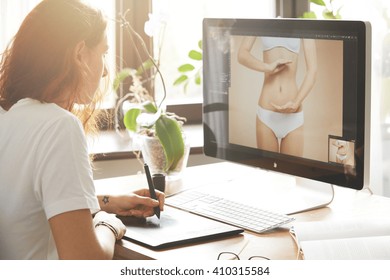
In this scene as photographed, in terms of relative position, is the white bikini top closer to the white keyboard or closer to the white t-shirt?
the white keyboard

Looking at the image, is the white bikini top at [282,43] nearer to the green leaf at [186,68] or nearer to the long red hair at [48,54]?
the long red hair at [48,54]

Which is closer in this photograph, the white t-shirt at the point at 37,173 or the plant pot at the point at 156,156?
the white t-shirt at the point at 37,173

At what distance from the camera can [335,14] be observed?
2648 millimetres

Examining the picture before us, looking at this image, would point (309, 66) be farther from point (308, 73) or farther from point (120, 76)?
point (120, 76)

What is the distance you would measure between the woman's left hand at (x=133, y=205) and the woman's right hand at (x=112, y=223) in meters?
0.08

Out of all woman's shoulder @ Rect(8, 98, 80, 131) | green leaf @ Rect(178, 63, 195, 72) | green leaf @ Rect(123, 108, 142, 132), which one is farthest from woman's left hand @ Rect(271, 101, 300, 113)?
green leaf @ Rect(178, 63, 195, 72)

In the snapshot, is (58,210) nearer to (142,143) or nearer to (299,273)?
(299,273)

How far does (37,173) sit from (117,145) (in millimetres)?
1200

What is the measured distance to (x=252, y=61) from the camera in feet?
6.01

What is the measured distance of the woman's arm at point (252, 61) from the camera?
5.79 feet

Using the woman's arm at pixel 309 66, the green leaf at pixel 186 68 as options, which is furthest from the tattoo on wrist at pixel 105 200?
the green leaf at pixel 186 68

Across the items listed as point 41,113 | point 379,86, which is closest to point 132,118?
point 379,86

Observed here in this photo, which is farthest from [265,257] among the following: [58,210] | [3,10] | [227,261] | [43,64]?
[3,10]

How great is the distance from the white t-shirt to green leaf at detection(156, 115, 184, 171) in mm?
632
